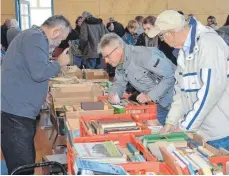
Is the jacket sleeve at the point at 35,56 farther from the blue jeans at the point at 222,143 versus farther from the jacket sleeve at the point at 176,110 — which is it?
the blue jeans at the point at 222,143

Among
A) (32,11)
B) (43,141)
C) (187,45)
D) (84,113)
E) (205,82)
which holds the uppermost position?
(32,11)

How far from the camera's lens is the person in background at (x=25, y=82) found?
2.60 m

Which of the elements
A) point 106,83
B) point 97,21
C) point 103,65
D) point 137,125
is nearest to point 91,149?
point 137,125

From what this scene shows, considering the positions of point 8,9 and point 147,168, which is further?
point 8,9

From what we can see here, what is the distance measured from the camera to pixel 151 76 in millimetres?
3043

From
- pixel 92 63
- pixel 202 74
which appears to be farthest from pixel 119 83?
pixel 92 63

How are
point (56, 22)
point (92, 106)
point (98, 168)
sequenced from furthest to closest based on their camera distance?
1. point (92, 106)
2. point (56, 22)
3. point (98, 168)

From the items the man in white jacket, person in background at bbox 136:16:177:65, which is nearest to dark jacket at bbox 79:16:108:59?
person in background at bbox 136:16:177:65

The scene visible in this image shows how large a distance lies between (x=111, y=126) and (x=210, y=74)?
702 mm

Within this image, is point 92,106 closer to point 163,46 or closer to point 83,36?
point 163,46

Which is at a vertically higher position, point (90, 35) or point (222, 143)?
point (90, 35)

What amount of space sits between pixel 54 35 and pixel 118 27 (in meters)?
6.48

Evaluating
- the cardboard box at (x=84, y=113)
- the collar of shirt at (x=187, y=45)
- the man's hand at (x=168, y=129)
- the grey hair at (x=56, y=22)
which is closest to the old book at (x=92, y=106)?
the cardboard box at (x=84, y=113)

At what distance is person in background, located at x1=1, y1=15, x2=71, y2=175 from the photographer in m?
2.60
